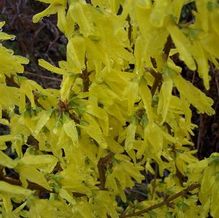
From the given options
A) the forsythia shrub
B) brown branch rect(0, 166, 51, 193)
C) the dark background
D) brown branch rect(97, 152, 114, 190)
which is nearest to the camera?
the forsythia shrub

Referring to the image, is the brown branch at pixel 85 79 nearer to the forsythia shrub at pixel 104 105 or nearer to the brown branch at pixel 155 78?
the forsythia shrub at pixel 104 105

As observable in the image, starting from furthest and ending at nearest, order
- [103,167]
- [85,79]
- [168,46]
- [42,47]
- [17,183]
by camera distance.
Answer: [42,47]
[103,167]
[85,79]
[17,183]
[168,46]

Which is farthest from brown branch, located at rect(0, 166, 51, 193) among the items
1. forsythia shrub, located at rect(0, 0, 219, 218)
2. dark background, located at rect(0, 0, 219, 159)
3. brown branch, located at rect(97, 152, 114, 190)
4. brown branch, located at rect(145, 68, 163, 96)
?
dark background, located at rect(0, 0, 219, 159)

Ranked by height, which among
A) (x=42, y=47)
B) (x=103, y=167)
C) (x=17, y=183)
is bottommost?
(x=42, y=47)

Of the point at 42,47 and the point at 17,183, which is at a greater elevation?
the point at 17,183

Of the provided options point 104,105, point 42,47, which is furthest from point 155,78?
point 42,47

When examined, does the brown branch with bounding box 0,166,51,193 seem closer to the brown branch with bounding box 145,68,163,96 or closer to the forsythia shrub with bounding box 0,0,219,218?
the forsythia shrub with bounding box 0,0,219,218

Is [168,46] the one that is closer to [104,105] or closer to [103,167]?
[104,105]
